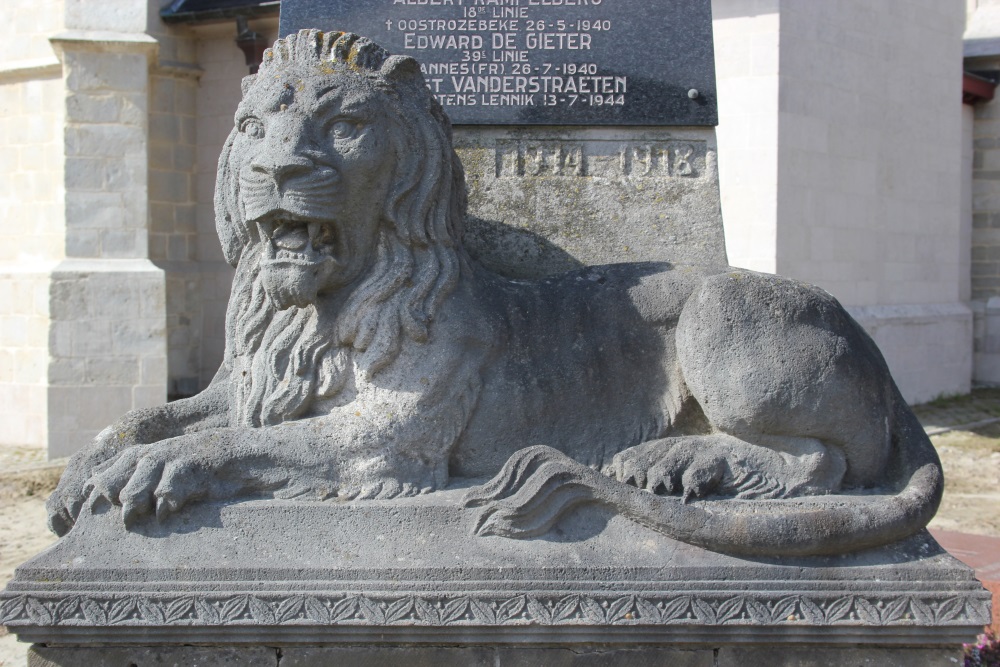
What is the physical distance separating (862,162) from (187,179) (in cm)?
700

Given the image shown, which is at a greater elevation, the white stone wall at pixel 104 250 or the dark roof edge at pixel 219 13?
the dark roof edge at pixel 219 13

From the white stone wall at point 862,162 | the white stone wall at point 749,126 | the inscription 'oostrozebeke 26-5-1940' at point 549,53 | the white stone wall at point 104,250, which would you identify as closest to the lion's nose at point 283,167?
the inscription 'oostrozebeke 26-5-1940' at point 549,53

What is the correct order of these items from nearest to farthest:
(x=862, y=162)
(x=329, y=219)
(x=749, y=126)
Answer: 1. (x=329, y=219)
2. (x=749, y=126)
3. (x=862, y=162)

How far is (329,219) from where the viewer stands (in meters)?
2.90

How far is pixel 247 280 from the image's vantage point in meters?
3.11

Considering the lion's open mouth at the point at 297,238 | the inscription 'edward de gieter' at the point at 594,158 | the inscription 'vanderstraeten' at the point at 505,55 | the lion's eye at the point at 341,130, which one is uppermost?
the inscription 'vanderstraeten' at the point at 505,55

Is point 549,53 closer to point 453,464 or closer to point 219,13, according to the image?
point 453,464

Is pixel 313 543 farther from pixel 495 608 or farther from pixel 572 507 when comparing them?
pixel 572 507

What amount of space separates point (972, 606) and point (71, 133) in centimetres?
851

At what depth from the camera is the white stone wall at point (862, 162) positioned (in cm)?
927

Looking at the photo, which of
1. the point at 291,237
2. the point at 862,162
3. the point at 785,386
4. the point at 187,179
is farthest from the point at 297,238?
the point at 862,162

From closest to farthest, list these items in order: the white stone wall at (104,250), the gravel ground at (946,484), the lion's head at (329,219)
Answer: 1. the lion's head at (329,219)
2. the gravel ground at (946,484)
3. the white stone wall at (104,250)

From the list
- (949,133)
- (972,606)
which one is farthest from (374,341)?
(949,133)

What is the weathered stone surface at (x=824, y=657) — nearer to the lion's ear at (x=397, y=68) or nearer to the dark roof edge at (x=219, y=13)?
the lion's ear at (x=397, y=68)
